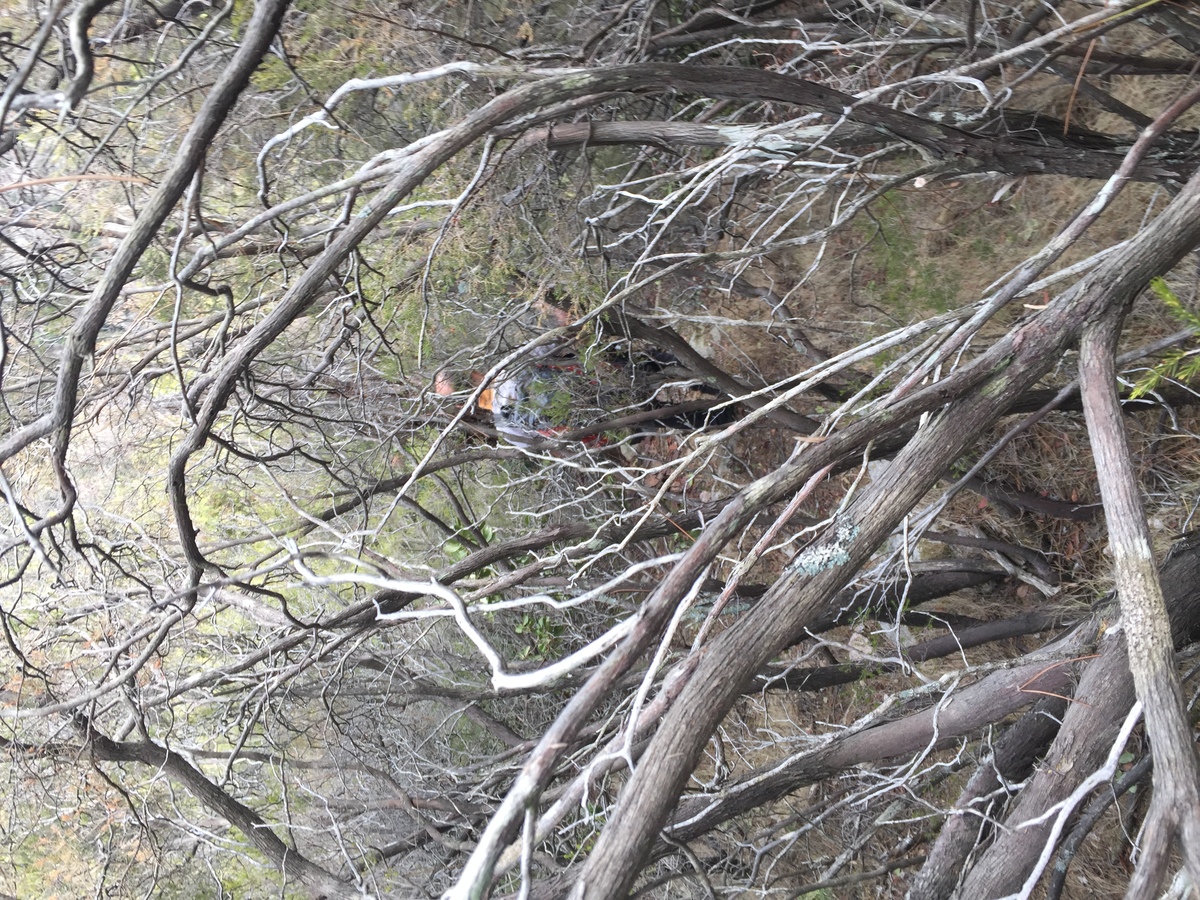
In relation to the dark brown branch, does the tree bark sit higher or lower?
higher

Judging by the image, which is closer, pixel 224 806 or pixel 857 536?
pixel 857 536

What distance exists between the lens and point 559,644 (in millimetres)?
5434

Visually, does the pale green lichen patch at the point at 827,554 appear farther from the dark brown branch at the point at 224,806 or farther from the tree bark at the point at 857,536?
the dark brown branch at the point at 224,806

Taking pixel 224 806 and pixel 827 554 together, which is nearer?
pixel 827 554

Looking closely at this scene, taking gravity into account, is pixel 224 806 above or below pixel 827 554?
below

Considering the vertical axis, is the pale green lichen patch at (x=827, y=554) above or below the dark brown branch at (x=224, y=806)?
above

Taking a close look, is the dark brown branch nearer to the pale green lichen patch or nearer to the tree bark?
the tree bark

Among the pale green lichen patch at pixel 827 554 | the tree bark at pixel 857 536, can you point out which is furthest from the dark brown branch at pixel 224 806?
the pale green lichen patch at pixel 827 554

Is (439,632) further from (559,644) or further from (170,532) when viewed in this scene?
(170,532)

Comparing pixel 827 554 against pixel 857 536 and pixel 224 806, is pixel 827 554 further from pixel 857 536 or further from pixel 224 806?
pixel 224 806

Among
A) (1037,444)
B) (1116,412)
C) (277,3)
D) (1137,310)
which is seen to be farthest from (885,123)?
(1037,444)

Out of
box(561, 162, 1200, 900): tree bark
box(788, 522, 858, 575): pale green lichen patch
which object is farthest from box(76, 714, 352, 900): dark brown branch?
box(788, 522, 858, 575): pale green lichen patch

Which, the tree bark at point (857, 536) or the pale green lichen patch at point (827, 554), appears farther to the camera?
the pale green lichen patch at point (827, 554)

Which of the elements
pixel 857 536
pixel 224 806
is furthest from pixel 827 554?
pixel 224 806
